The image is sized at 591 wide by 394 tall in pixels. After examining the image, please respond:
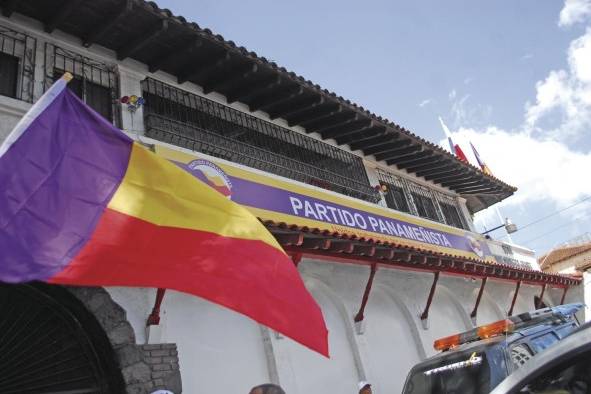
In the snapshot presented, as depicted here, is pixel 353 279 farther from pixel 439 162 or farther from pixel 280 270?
pixel 439 162

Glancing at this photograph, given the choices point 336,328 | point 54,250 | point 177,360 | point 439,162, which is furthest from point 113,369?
point 439,162

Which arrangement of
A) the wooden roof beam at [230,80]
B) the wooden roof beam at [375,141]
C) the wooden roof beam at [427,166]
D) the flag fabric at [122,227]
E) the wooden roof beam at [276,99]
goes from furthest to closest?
the wooden roof beam at [427,166], the wooden roof beam at [375,141], the wooden roof beam at [276,99], the wooden roof beam at [230,80], the flag fabric at [122,227]

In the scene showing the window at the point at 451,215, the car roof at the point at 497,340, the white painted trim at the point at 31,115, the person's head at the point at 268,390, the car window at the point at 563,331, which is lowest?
the car window at the point at 563,331

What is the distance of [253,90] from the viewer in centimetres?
931

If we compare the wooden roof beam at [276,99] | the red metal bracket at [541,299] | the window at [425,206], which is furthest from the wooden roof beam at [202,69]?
the red metal bracket at [541,299]

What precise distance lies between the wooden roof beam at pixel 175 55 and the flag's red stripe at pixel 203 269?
5311 mm

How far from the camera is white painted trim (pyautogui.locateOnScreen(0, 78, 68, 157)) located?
9.86 ft

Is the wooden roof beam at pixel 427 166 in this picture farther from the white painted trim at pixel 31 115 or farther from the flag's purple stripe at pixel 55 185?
the white painted trim at pixel 31 115

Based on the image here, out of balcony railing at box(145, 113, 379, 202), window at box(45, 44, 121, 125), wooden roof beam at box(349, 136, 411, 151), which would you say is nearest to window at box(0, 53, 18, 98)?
window at box(45, 44, 121, 125)

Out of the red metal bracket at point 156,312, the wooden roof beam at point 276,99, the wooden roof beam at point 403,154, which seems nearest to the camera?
the red metal bracket at point 156,312

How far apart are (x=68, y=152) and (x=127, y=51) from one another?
5.11m

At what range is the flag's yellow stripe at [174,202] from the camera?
3375mm

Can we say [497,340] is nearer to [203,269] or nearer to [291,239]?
[291,239]

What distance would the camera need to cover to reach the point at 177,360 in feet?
17.9
